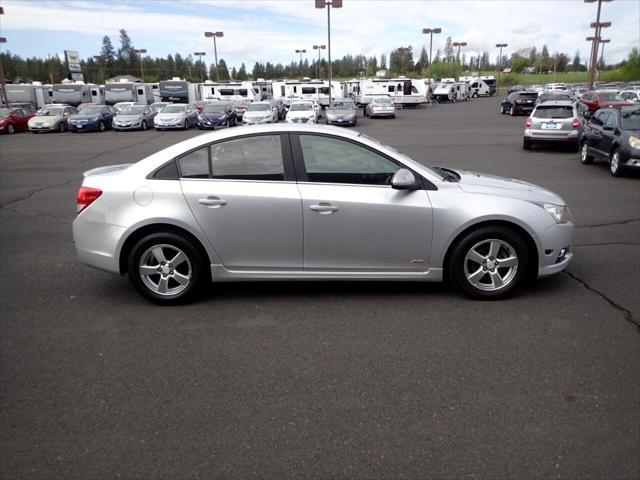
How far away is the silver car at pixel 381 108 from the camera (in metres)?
36.8

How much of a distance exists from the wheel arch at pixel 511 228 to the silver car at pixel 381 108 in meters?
33.1

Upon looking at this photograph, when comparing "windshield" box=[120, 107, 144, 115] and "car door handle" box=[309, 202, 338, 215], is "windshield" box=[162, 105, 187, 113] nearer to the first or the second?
"windshield" box=[120, 107, 144, 115]

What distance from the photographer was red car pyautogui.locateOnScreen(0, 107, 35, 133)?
3031 centimetres

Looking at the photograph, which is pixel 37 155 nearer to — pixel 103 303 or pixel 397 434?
pixel 103 303

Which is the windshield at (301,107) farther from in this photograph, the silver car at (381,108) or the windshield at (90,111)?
the windshield at (90,111)

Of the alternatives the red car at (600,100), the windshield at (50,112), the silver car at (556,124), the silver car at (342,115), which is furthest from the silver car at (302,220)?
the windshield at (50,112)

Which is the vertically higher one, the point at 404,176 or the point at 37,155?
the point at 404,176

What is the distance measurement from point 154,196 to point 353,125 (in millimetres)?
26073

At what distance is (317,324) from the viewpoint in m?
4.44

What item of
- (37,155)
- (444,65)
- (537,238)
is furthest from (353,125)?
(444,65)

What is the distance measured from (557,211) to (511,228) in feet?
A: 1.66

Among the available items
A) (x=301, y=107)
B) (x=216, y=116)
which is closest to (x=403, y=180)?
(x=301, y=107)

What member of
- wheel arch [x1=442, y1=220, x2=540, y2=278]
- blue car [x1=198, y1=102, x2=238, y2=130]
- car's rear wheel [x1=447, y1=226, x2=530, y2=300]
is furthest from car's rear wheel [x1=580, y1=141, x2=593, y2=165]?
blue car [x1=198, y1=102, x2=238, y2=130]

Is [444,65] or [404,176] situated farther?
[444,65]
